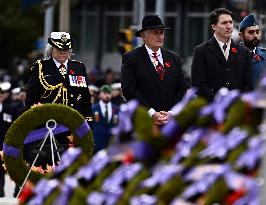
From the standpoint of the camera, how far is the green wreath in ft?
38.8

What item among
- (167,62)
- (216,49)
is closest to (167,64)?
(167,62)

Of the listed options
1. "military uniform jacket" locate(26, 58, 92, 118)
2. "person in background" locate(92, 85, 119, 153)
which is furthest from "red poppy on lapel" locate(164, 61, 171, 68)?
"person in background" locate(92, 85, 119, 153)

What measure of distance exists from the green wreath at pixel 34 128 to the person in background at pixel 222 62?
3.87 ft

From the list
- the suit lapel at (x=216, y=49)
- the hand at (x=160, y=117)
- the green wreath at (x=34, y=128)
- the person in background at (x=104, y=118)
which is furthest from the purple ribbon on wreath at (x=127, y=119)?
the person in background at (x=104, y=118)

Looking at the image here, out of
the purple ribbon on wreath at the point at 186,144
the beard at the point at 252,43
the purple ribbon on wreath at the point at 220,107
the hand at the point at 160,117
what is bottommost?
the hand at the point at 160,117

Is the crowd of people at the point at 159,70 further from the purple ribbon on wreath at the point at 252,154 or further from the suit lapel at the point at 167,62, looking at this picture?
the purple ribbon on wreath at the point at 252,154

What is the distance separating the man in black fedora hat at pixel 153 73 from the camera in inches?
476

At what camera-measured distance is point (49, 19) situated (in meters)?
32.9

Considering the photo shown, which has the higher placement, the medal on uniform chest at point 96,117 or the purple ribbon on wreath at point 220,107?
the purple ribbon on wreath at point 220,107

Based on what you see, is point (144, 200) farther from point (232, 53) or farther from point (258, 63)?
point (258, 63)

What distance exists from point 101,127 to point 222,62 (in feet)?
32.7

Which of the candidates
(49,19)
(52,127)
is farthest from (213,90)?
(49,19)

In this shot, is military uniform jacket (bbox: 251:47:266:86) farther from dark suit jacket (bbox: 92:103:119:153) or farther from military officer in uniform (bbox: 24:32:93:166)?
dark suit jacket (bbox: 92:103:119:153)

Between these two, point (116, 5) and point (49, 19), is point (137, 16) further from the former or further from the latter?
point (116, 5)
